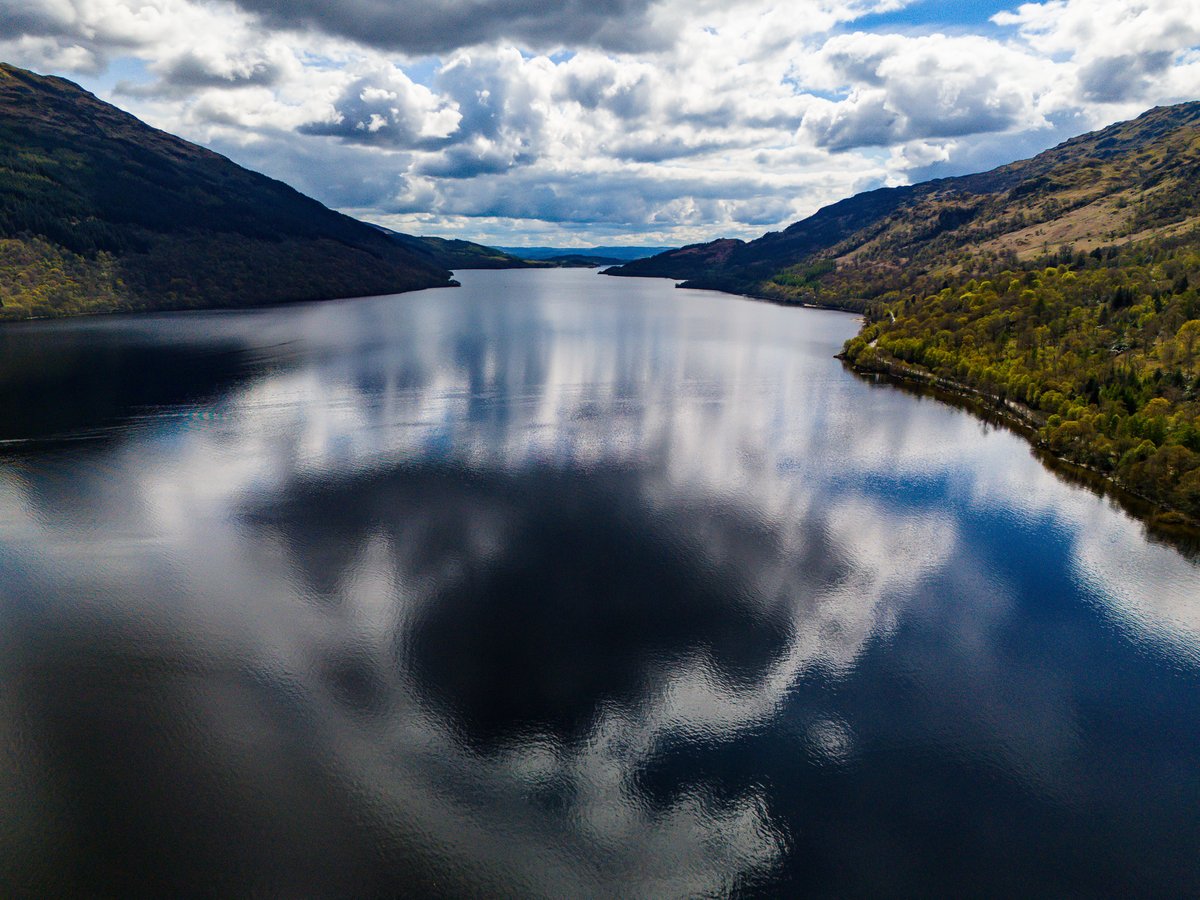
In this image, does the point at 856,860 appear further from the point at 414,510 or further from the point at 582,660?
the point at 414,510

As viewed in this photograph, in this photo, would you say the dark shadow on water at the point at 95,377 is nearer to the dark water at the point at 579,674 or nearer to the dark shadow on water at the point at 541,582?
the dark water at the point at 579,674

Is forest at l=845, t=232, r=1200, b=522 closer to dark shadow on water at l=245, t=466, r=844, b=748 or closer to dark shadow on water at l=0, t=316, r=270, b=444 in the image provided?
dark shadow on water at l=245, t=466, r=844, b=748

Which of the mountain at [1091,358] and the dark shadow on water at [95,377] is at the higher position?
the mountain at [1091,358]

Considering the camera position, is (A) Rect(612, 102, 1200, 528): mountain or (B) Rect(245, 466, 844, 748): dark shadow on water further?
(A) Rect(612, 102, 1200, 528): mountain

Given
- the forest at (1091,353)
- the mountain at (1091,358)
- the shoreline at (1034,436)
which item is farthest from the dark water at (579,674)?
the forest at (1091,353)

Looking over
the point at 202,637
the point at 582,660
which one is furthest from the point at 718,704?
the point at 202,637

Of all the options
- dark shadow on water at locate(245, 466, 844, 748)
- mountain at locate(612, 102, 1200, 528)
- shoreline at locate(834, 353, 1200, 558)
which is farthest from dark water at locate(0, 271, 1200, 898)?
mountain at locate(612, 102, 1200, 528)

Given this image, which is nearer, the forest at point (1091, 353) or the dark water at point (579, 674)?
the dark water at point (579, 674)

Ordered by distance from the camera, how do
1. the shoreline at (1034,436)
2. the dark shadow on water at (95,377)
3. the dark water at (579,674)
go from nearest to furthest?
the dark water at (579,674) < the shoreline at (1034,436) < the dark shadow on water at (95,377)
